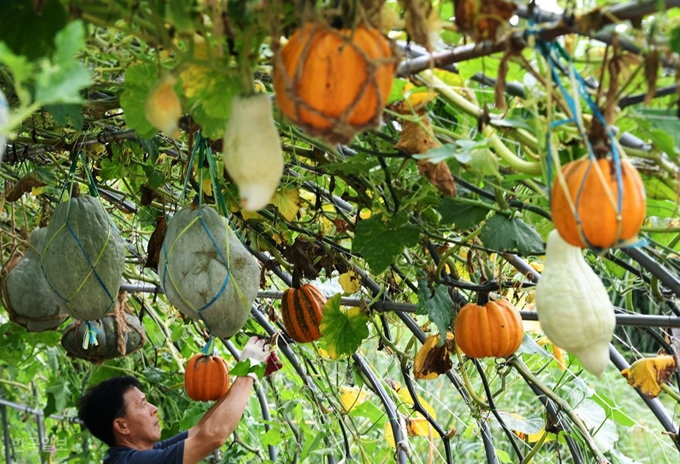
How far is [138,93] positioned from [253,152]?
0.59 m

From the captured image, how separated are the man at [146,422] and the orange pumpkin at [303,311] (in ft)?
1.52

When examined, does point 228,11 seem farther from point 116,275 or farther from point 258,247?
point 258,247

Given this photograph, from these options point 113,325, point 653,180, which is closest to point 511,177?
point 653,180

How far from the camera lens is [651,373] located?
1.94 metres

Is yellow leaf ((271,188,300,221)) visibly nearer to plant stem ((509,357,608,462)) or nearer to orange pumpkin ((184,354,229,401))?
plant stem ((509,357,608,462))

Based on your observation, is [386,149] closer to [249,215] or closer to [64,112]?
[64,112]

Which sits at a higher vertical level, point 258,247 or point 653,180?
point 653,180

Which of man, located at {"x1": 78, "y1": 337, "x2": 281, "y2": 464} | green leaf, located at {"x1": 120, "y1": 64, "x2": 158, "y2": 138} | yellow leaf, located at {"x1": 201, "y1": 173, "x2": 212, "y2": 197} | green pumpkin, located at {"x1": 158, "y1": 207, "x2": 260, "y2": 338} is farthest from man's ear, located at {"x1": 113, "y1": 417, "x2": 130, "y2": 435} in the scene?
green leaf, located at {"x1": 120, "y1": 64, "x2": 158, "y2": 138}

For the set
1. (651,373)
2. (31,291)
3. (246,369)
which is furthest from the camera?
(246,369)

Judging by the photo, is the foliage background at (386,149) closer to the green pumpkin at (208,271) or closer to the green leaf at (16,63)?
the green leaf at (16,63)

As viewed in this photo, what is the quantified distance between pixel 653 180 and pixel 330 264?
53.6 inches

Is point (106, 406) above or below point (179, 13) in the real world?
below

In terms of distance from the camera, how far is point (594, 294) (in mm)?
1142

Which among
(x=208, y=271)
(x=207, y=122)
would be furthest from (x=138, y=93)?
(x=208, y=271)
